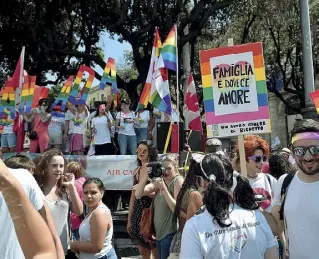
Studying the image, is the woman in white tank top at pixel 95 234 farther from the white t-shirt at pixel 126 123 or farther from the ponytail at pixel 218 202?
the white t-shirt at pixel 126 123

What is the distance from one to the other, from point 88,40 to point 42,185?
53.3ft

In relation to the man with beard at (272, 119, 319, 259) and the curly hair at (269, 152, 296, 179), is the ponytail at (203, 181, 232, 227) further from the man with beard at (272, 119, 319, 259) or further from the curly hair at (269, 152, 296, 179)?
the curly hair at (269, 152, 296, 179)

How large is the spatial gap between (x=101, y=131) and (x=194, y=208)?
6622 mm

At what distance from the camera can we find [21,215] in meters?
1.17

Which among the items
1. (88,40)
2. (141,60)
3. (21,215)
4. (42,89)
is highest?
(88,40)

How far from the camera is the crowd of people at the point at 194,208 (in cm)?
154

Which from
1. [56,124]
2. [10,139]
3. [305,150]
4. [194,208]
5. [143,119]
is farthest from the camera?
[10,139]

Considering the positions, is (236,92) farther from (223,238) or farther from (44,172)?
(223,238)

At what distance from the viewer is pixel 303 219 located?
2777 mm

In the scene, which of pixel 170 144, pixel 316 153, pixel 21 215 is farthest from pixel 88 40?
pixel 21 215

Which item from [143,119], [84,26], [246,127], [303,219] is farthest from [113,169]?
[84,26]

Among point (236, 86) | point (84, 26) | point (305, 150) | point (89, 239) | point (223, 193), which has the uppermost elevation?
point (84, 26)

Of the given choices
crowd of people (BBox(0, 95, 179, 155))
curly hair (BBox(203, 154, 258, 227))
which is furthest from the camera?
crowd of people (BBox(0, 95, 179, 155))

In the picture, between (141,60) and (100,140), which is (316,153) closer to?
(100,140)
